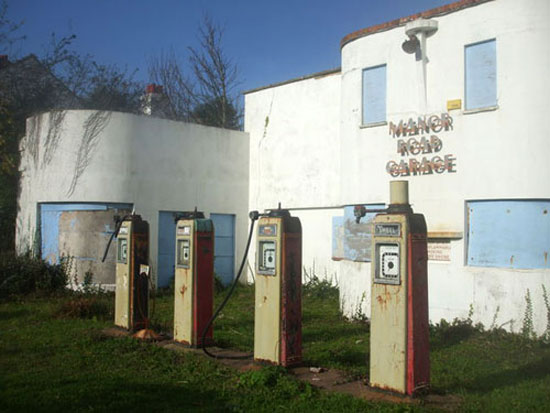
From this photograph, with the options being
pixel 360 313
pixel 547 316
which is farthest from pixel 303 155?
pixel 547 316

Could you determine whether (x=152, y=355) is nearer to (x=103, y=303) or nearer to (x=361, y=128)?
(x=103, y=303)

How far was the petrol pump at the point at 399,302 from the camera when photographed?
20.0ft

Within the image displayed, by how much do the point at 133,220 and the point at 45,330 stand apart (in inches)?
101

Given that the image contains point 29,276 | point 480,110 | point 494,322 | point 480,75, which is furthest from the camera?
point 29,276

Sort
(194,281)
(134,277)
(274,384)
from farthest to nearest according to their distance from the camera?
(134,277) → (194,281) → (274,384)

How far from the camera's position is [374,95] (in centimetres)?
1235

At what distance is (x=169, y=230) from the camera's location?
16250mm

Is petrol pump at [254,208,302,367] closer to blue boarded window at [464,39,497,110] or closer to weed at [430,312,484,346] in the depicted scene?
weed at [430,312,484,346]

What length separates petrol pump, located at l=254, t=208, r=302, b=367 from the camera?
7515 millimetres

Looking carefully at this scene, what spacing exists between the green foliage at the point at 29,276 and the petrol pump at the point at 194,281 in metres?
6.88

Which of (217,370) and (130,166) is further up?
(130,166)

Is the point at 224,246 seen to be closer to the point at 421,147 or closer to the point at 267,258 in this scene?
the point at 421,147

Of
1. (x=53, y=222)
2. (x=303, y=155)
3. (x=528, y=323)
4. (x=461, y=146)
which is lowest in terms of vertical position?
(x=528, y=323)

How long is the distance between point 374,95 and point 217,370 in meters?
7.21
